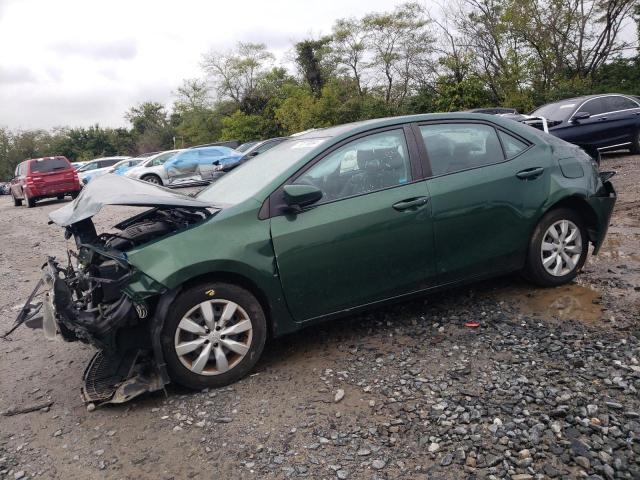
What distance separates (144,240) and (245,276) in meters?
0.81

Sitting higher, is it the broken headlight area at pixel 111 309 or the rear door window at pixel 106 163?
the rear door window at pixel 106 163

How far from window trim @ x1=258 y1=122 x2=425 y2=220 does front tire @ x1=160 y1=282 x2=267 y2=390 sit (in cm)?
58

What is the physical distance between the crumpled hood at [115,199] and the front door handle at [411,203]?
134cm

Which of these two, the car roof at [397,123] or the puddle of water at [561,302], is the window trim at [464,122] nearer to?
the car roof at [397,123]

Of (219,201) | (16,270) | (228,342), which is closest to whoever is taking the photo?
(228,342)

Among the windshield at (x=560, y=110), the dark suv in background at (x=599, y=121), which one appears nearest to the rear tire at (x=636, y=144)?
the dark suv in background at (x=599, y=121)

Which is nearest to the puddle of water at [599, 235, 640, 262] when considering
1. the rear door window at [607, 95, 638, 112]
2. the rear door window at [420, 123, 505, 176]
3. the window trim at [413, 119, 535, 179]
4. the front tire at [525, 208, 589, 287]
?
the front tire at [525, 208, 589, 287]

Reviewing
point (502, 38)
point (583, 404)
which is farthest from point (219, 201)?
point (502, 38)

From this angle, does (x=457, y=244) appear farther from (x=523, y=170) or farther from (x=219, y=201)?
(x=219, y=201)

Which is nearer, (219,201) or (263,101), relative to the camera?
(219,201)

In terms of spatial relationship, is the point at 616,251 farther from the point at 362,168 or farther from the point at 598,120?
the point at 598,120

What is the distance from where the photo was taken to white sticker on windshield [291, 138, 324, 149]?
3.94 meters

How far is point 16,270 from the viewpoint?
26.2ft

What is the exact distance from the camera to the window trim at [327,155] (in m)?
3.55
